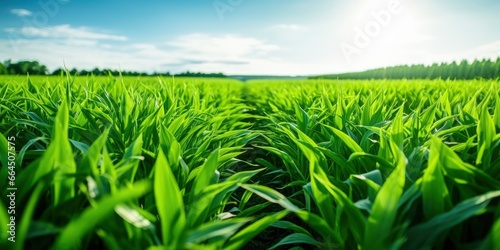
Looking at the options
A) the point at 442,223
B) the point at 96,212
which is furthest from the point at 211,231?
the point at 442,223

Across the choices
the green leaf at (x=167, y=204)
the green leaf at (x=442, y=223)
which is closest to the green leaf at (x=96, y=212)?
the green leaf at (x=167, y=204)

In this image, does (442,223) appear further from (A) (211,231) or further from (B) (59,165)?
(B) (59,165)

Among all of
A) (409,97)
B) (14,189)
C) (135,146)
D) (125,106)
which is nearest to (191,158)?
(125,106)

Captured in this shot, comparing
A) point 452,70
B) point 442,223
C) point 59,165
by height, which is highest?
point 59,165

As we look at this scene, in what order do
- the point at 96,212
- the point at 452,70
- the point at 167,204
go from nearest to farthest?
the point at 96,212, the point at 167,204, the point at 452,70

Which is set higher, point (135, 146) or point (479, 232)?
point (135, 146)

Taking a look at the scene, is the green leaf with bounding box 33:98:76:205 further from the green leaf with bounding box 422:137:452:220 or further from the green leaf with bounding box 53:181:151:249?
the green leaf with bounding box 422:137:452:220

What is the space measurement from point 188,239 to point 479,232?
815mm

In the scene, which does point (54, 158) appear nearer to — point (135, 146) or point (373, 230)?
→ point (135, 146)

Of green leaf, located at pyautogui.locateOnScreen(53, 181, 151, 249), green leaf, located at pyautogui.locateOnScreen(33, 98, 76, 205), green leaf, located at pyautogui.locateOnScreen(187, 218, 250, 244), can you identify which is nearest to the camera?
green leaf, located at pyautogui.locateOnScreen(53, 181, 151, 249)

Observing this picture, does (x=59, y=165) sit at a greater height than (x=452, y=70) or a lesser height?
greater

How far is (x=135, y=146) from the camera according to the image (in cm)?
109

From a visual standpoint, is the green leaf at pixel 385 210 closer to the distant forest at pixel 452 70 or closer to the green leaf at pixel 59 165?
the green leaf at pixel 59 165

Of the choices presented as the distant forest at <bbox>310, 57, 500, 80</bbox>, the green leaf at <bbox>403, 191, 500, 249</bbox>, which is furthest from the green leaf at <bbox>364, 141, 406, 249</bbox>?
the distant forest at <bbox>310, 57, 500, 80</bbox>
